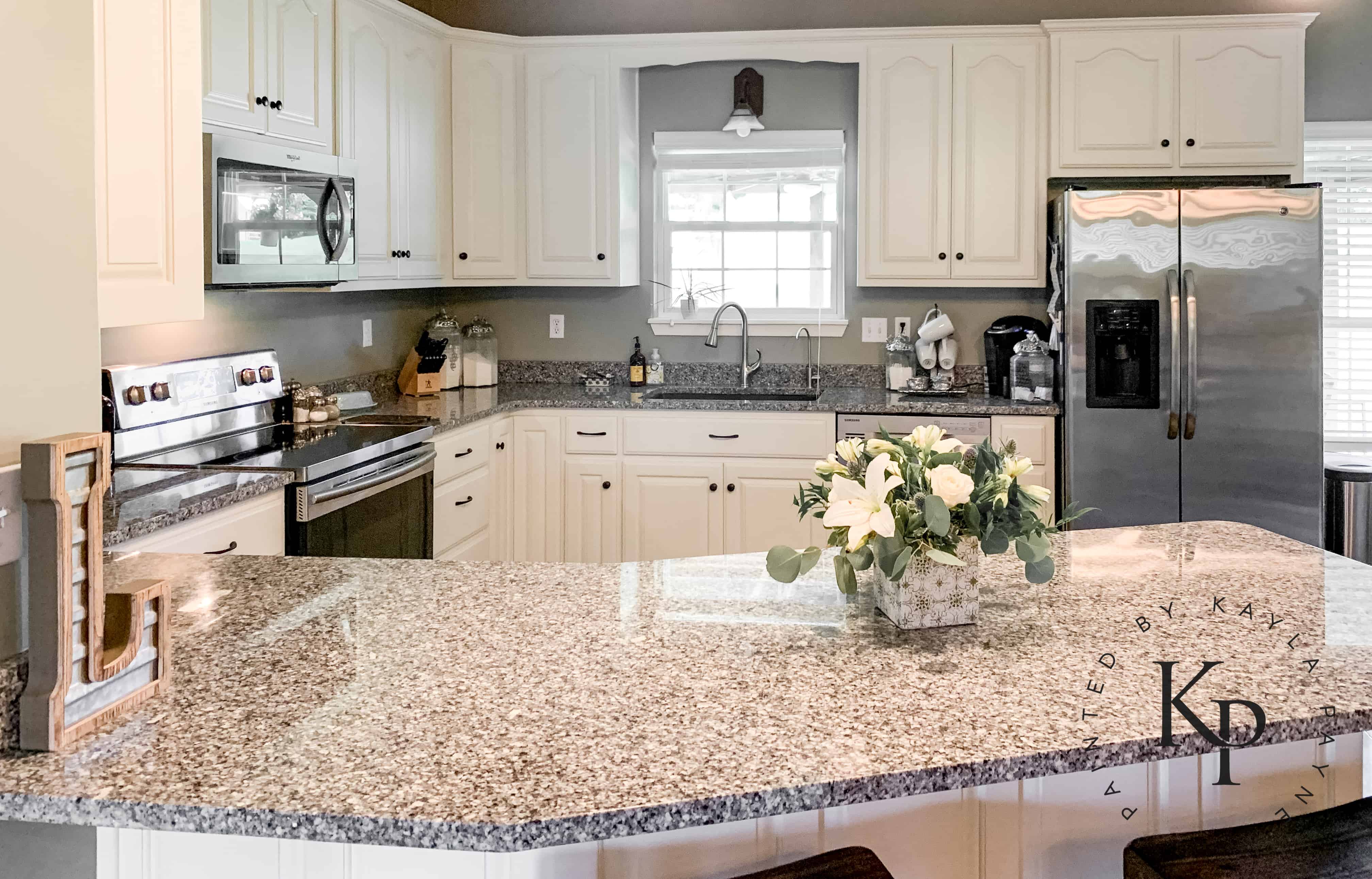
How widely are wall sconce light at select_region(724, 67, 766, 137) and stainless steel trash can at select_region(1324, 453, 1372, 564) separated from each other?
8.59 ft

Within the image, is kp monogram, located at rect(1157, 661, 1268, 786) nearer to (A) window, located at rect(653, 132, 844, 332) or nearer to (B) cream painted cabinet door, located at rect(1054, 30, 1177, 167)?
(B) cream painted cabinet door, located at rect(1054, 30, 1177, 167)

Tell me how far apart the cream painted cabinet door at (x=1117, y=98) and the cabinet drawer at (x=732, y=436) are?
4.55 feet

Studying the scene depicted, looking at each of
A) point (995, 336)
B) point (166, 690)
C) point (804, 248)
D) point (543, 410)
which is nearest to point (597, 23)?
point (804, 248)

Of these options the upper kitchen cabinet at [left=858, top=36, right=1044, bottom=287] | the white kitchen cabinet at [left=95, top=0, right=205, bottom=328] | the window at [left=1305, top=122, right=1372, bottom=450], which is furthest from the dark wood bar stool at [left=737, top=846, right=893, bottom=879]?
the window at [left=1305, top=122, right=1372, bottom=450]

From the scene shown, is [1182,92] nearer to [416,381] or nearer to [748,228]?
[748,228]

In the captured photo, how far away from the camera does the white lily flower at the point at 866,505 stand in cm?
138

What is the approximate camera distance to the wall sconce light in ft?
15.8

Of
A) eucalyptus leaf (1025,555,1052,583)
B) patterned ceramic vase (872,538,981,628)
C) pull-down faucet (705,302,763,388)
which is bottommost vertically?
patterned ceramic vase (872,538,981,628)

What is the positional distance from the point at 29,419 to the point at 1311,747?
1538 mm

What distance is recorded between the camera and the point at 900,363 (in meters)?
4.79

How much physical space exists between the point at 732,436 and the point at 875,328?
943 millimetres

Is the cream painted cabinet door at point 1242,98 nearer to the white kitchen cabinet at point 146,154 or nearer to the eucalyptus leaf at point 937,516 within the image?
the eucalyptus leaf at point 937,516

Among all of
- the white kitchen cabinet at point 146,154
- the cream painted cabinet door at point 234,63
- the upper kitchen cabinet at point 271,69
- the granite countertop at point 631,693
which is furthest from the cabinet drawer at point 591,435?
the white kitchen cabinet at point 146,154

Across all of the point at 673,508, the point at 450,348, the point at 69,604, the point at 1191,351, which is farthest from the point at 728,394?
the point at 69,604
